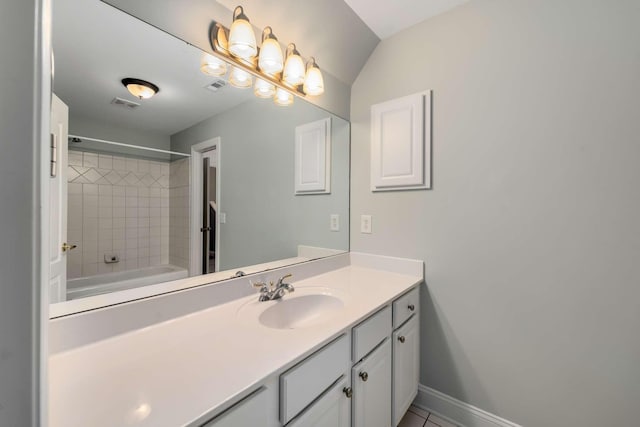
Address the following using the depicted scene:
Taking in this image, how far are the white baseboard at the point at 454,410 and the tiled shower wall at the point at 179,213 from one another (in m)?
1.53

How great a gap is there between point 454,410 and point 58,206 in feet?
6.62

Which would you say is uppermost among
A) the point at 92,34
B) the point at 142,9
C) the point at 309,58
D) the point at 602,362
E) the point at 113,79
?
the point at 309,58

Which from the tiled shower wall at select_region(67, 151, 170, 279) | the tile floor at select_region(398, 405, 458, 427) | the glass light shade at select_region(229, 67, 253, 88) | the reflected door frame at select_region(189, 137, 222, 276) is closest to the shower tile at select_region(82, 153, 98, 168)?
the tiled shower wall at select_region(67, 151, 170, 279)

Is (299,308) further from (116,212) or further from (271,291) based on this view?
(116,212)

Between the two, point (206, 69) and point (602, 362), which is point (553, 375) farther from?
point (206, 69)

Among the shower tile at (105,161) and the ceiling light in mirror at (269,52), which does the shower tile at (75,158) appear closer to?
the shower tile at (105,161)

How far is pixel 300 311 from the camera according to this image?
126 cm

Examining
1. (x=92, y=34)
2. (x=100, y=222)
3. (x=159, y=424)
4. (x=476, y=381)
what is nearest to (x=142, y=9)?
(x=92, y=34)

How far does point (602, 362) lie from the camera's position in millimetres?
1081

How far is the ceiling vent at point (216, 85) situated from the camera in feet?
3.89

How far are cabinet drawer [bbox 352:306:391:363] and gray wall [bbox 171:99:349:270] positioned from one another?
0.66 m

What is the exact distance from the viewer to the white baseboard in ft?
4.34

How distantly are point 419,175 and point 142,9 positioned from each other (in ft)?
4.71

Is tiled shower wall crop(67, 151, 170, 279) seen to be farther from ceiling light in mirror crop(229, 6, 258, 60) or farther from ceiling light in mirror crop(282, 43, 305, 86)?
ceiling light in mirror crop(282, 43, 305, 86)
